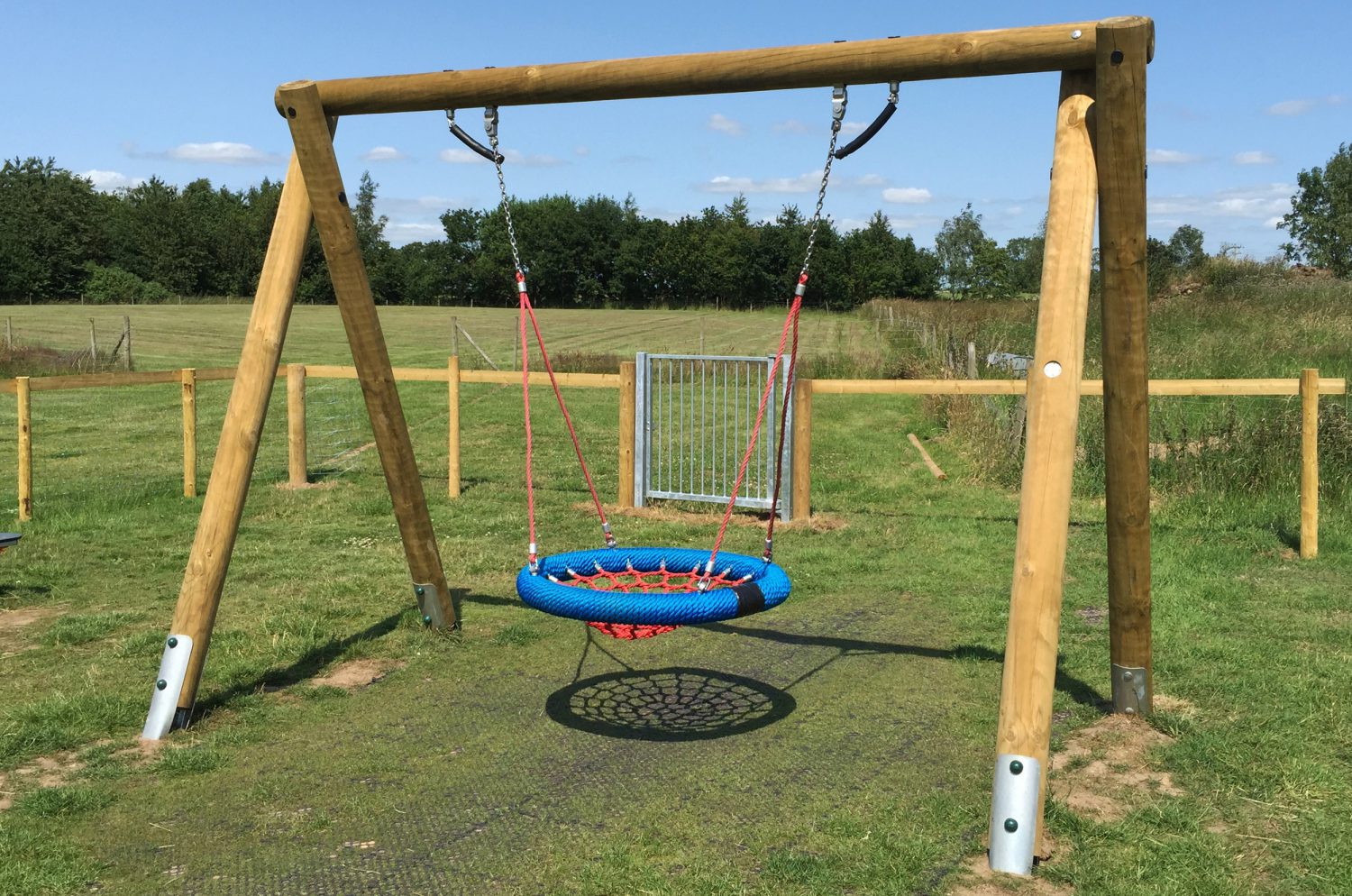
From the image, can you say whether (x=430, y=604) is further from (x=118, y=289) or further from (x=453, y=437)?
(x=118, y=289)

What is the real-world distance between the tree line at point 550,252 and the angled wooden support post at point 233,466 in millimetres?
34122

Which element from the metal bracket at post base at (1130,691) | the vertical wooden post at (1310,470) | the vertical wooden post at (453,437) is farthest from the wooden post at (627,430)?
the metal bracket at post base at (1130,691)

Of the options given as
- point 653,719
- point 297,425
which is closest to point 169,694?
point 653,719

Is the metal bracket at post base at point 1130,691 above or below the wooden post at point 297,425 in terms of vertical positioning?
below

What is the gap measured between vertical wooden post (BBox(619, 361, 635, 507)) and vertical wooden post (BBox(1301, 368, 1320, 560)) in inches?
197

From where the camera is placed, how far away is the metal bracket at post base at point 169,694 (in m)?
4.46

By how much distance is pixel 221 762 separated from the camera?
4230 millimetres

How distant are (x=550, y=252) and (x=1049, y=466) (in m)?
58.5

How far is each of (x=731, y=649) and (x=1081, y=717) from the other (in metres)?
1.76

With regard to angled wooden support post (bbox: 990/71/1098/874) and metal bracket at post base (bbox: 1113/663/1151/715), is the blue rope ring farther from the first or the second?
metal bracket at post base (bbox: 1113/663/1151/715)

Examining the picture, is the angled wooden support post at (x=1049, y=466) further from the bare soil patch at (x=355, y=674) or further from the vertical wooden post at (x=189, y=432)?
the vertical wooden post at (x=189, y=432)

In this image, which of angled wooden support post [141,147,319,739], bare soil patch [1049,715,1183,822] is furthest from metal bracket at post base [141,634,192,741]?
bare soil patch [1049,715,1183,822]

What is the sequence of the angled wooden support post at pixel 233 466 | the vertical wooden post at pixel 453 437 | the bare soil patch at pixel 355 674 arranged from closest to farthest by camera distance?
the angled wooden support post at pixel 233 466 → the bare soil patch at pixel 355 674 → the vertical wooden post at pixel 453 437

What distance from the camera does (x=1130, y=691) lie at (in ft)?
15.1
